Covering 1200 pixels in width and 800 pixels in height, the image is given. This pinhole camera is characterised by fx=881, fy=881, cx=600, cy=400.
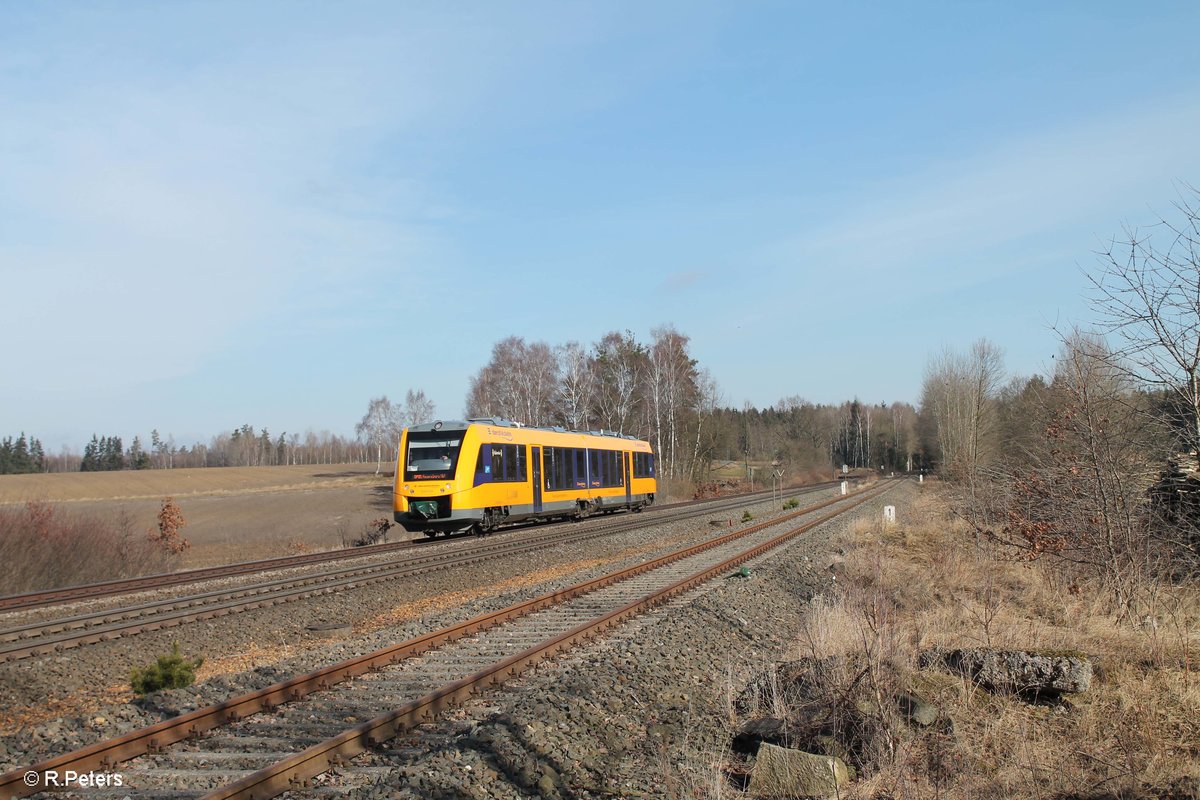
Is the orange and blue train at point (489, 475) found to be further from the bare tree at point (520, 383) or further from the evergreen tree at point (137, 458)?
the evergreen tree at point (137, 458)

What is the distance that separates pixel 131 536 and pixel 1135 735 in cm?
2512

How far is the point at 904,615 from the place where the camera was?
32.9ft

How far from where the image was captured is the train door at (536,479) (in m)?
26.8

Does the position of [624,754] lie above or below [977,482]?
below

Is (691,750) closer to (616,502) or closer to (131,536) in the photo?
(131,536)

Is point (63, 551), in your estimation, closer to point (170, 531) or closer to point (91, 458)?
point (170, 531)

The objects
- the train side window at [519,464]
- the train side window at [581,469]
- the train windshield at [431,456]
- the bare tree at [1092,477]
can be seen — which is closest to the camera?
the bare tree at [1092,477]

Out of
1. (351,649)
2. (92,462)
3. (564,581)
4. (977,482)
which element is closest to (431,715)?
(351,649)

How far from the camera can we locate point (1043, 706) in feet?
22.2

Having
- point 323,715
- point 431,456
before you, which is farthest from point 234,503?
point 323,715

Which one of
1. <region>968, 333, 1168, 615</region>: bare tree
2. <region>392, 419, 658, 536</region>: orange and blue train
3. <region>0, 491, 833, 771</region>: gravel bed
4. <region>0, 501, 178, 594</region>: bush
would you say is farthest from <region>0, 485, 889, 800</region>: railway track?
<region>0, 501, 178, 594</region>: bush

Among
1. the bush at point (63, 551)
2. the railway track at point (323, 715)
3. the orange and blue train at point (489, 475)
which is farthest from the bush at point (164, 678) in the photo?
the orange and blue train at point (489, 475)

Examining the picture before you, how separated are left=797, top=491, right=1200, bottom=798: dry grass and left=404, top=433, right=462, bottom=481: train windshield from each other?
13238 mm

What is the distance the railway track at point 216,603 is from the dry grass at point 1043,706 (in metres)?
8.30
